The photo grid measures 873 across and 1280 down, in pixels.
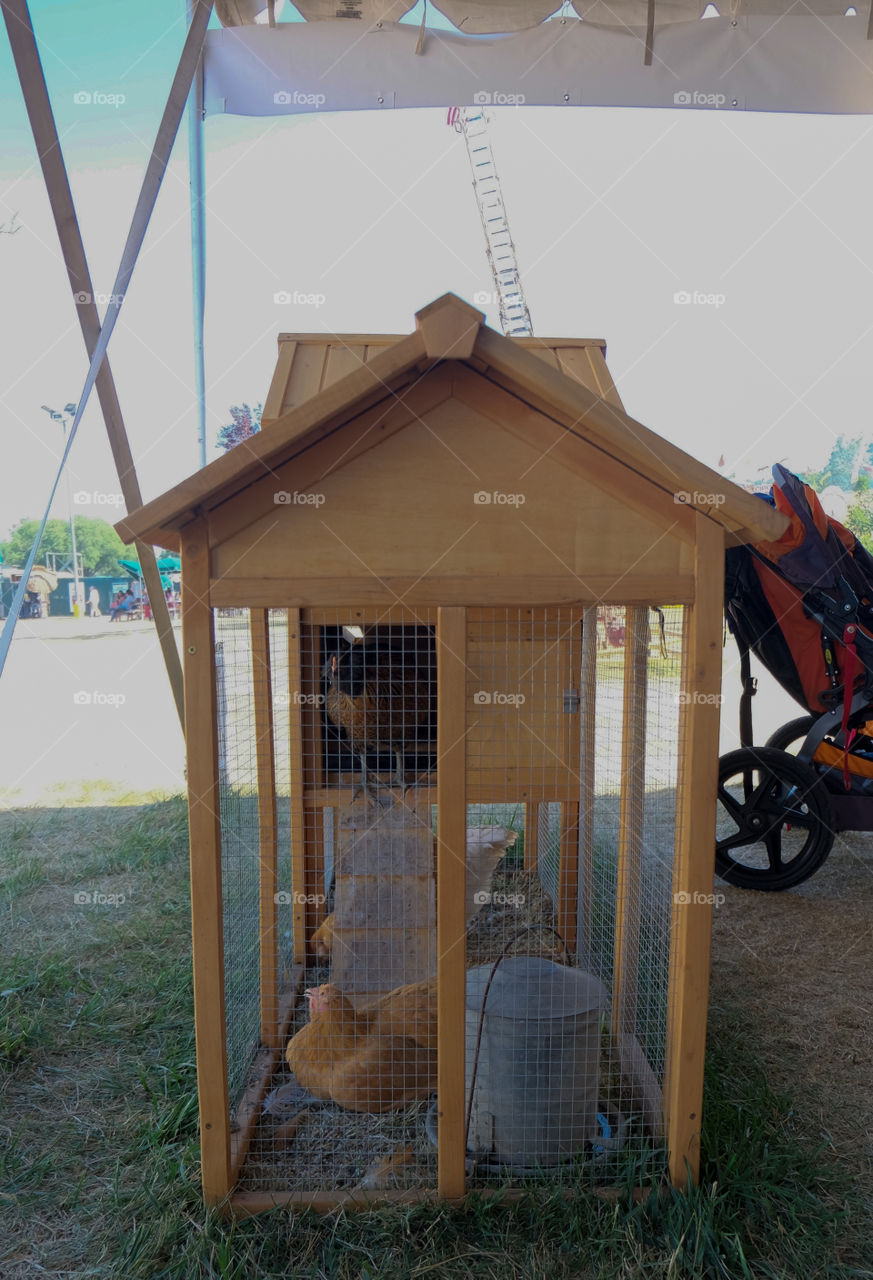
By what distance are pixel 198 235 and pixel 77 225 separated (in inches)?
41.1

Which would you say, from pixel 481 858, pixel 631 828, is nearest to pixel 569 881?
pixel 481 858

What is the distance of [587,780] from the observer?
9.61 ft

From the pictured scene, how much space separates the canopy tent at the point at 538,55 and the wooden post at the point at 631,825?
2.65m

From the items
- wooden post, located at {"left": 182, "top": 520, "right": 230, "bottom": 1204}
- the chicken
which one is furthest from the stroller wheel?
wooden post, located at {"left": 182, "top": 520, "right": 230, "bottom": 1204}

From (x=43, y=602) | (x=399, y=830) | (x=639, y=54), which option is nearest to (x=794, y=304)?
(x=639, y=54)

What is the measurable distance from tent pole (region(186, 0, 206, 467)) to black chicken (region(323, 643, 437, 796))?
1.63m

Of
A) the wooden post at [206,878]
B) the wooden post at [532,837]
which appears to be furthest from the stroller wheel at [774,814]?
the wooden post at [206,878]

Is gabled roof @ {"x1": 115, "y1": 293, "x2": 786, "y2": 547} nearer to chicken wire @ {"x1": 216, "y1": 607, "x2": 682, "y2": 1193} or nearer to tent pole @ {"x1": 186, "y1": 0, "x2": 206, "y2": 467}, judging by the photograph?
chicken wire @ {"x1": 216, "y1": 607, "x2": 682, "y2": 1193}

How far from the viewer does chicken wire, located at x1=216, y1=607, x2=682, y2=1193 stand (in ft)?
6.47

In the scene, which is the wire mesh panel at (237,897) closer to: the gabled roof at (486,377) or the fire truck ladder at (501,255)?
the gabled roof at (486,377)

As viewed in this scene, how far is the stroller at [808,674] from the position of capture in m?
3.57

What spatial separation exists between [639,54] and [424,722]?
3157mm

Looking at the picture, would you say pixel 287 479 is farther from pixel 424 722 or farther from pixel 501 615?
pixel 424 722

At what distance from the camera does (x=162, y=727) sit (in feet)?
27.6
